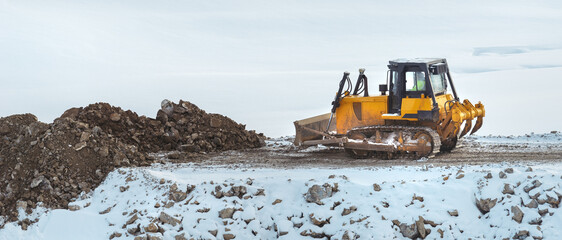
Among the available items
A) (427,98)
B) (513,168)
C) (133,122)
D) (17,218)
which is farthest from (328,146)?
(17,218)

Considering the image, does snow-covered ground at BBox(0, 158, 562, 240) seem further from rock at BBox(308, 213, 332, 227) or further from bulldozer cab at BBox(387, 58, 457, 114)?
bulldozer cab at BBox(387, 58, 457, 114)

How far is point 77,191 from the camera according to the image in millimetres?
12719

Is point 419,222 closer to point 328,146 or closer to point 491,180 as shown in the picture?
point 491,180

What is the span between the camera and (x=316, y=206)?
11055 mm

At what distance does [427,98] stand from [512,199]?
483 centimetres

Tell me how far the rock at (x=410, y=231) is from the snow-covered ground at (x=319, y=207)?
8cm

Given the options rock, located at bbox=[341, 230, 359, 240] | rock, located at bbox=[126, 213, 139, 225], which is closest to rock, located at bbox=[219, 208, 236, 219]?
rock, located at bbox=[126, 213, 139, 225]

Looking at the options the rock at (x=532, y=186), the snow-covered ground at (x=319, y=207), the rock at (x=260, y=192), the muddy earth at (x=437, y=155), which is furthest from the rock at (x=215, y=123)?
the rock at (x=532, y=186)

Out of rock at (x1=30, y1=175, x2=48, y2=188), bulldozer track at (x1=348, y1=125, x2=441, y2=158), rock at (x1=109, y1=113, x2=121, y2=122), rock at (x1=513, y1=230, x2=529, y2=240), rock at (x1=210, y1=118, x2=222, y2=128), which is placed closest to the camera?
rock at (x1=513, y1=230, x2=529, y2=240)

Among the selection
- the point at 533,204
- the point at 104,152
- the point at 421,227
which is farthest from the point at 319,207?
the point at 104,152

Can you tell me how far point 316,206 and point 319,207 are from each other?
56 mm

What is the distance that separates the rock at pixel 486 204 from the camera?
34.9 feet

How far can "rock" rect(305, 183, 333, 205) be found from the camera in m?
11.2

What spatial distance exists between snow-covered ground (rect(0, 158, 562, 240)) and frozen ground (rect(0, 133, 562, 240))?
2 centimetres
